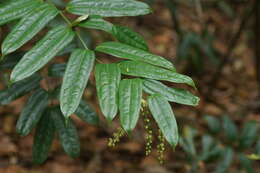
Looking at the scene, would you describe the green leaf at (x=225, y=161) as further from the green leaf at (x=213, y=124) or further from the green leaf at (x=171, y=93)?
the green leaf at (x=171, y=93)

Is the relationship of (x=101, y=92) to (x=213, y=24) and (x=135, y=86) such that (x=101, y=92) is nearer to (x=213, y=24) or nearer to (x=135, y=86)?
(x=135, y=86)

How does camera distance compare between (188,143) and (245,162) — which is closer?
(245,162)

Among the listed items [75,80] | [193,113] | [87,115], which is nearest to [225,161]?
[87,115]

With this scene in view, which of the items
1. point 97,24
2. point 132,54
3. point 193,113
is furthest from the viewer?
point 193,113

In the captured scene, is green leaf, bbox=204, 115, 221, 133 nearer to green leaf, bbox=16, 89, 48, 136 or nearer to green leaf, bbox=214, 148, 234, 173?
green leaf, bbox=214, 148, 234, 173

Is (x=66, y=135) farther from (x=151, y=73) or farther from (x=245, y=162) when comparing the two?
(x=245, y=162)

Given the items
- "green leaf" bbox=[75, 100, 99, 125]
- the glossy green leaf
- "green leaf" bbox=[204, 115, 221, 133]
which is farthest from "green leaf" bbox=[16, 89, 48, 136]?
"green leaf" bbox=[204, 115, 221, 133]
